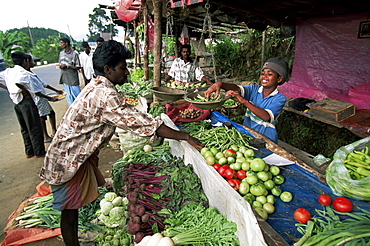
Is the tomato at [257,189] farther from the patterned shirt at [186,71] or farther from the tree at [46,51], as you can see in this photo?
the tree at [46,51]

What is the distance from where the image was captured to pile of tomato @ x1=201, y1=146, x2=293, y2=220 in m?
1.67

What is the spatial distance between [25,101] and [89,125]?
3490 mm

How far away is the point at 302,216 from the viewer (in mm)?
1460

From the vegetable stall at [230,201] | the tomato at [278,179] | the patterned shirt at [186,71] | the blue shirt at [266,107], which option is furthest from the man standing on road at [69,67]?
the tomato at [278,179]

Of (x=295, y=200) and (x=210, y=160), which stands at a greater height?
(x=210, y=160)

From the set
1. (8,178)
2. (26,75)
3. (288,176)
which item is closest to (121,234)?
(288,176)

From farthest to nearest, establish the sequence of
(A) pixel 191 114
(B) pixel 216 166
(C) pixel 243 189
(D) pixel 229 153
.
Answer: (A) pixel 191 114 → (D) pixel 229 153 → (B) pixel 216 166 → (C) pixel 243 189

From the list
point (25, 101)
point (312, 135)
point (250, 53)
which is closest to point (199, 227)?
point (25, 101)

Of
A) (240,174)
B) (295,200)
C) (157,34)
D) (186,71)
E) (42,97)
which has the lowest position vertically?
(295,200)

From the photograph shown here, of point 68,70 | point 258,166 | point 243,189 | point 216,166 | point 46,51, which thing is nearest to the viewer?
point 243,189

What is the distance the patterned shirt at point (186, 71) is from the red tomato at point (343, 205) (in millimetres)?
4170

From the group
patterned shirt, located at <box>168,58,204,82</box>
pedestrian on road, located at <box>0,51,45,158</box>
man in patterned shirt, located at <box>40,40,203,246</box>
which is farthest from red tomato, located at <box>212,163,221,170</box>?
pedestrian on road, located at <box>0,51,45,158</box>

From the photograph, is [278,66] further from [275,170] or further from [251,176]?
[251,176]

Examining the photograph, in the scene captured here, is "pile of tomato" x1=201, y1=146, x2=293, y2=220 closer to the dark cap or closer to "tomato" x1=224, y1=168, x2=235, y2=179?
"tomato" x1=224, y1=168, x2=235, y2=179
